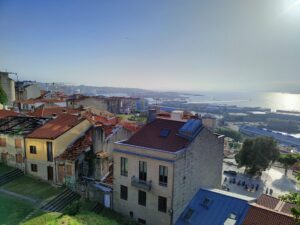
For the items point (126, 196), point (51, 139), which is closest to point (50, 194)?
point (51, 139)

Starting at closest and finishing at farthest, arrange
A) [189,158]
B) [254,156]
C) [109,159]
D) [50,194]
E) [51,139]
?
[189,158], [50,194], [51,139], [109,159], [254,156]

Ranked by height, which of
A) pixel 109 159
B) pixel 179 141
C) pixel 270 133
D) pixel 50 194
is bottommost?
pixel 270 133

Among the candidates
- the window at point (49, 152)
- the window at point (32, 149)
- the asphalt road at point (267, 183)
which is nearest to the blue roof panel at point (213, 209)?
the window at point (49, 152)

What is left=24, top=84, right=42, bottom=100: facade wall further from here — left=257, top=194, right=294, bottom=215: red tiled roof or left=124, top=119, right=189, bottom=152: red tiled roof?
left=257, top=194, right=294, bottom=215: red tiled roof

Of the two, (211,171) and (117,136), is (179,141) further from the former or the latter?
(117,136)

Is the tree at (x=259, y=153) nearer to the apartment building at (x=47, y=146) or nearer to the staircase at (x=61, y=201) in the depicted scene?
the apartment building at (x=47, y=146)

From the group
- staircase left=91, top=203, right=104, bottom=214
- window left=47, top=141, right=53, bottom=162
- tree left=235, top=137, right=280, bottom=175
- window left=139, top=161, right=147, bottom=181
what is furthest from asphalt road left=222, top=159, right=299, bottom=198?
window left=47, top=141, right=53, bottom=162

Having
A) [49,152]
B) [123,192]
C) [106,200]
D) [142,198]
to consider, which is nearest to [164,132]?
[142,198]
